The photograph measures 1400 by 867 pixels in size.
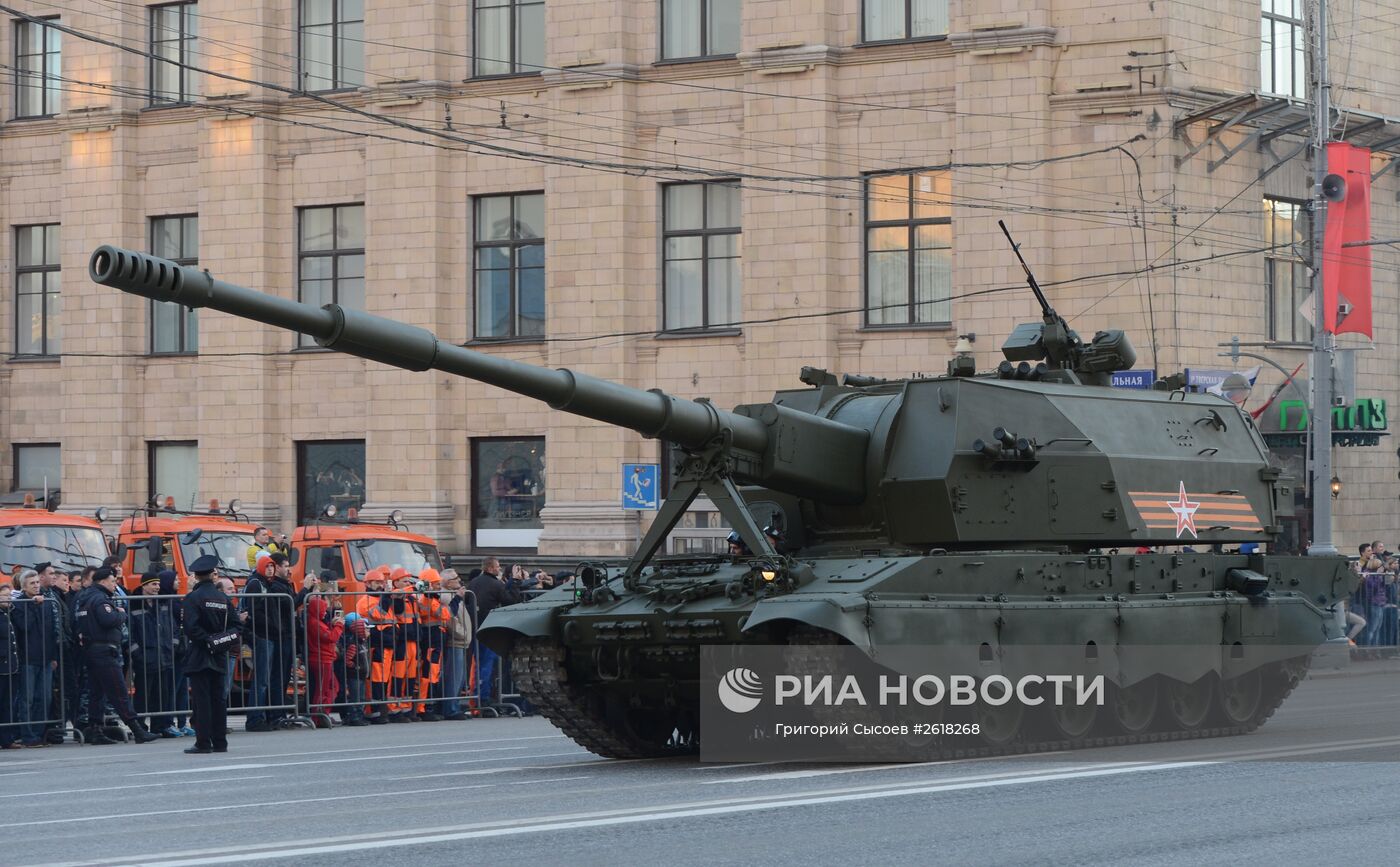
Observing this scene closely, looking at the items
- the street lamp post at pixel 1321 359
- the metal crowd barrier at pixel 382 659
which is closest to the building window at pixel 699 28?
the street lamp post at pixel 1321 359

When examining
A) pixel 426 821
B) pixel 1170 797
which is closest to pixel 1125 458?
pixel 1170 797

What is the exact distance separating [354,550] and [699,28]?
11.6 metres

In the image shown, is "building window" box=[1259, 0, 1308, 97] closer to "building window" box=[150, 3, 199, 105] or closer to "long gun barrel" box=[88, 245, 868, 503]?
"building window" box=[150, 3, 199, 105]

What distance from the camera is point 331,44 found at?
125 feet

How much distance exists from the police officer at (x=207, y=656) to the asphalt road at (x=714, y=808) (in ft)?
1.80

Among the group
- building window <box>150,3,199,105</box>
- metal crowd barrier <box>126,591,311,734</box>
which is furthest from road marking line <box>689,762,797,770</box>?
building window <box>150,3,199,105</box>

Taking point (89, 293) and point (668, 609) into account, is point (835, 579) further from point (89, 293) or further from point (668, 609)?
point (89, 293)

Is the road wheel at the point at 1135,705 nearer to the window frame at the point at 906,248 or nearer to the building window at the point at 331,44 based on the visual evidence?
the window frame at the point at 906,248

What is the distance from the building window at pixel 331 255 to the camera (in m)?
38.2

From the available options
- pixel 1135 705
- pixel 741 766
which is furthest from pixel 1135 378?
pixel 741 766

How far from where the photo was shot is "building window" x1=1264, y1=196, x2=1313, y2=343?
114 feet

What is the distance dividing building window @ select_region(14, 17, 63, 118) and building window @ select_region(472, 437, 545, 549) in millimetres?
11296

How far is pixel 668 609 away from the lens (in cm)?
1513

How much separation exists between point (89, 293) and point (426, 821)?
30.4 metres
